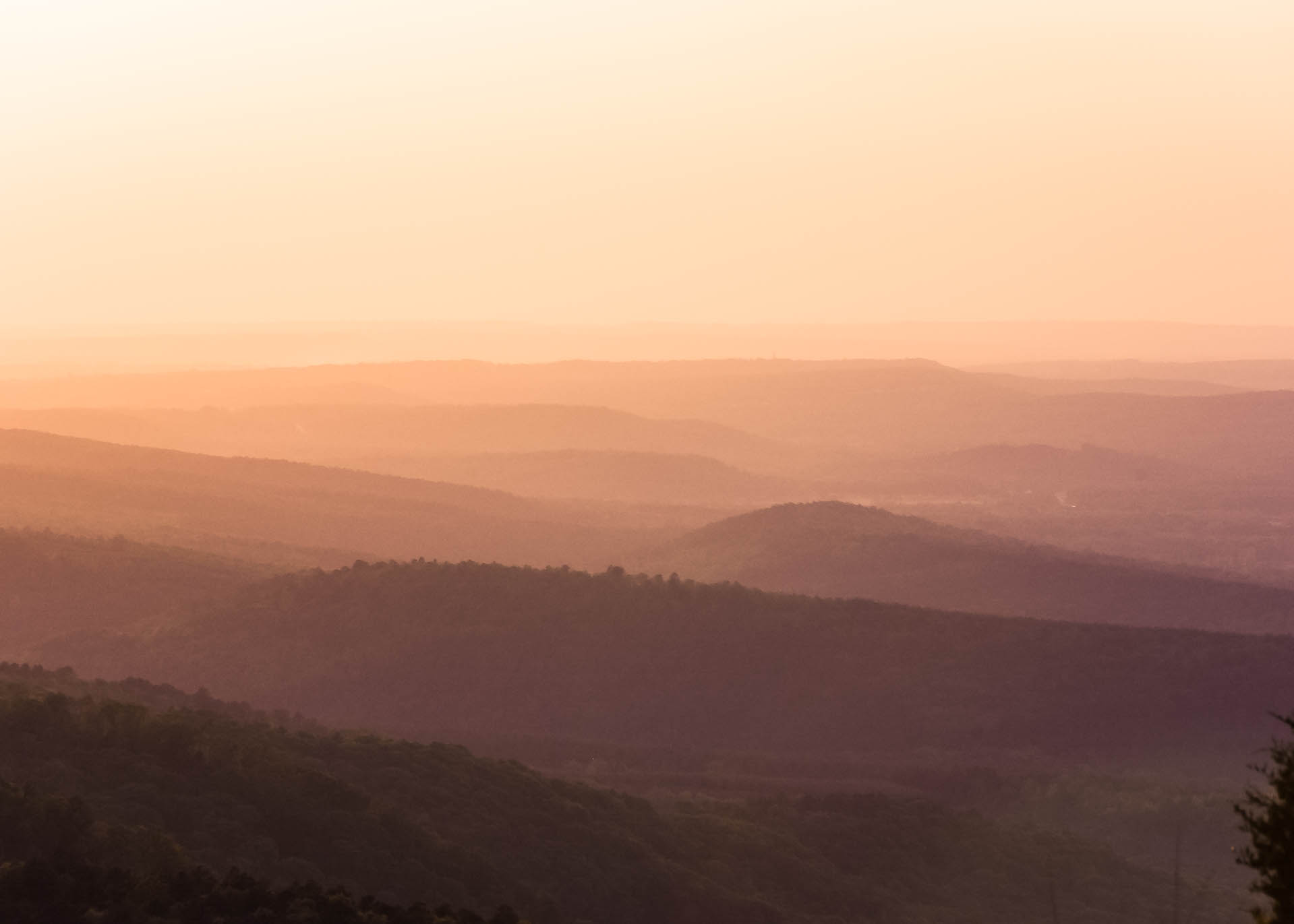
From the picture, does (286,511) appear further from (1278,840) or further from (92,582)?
(1278,840)

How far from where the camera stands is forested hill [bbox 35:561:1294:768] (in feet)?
131

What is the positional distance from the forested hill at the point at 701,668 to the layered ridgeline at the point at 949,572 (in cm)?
1243

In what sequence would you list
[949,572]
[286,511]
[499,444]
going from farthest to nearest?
[499,444], [286,511], [949,572]

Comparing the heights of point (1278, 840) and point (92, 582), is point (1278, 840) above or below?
above

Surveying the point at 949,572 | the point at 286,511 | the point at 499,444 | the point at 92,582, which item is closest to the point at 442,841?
the point at 92,582

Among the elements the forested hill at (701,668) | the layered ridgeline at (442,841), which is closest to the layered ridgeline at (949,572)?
the forested hill at (701,668)

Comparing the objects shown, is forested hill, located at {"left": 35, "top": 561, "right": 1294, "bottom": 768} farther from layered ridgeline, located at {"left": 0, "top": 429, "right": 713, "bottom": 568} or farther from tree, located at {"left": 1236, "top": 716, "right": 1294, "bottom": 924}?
tree, located at {"left": 1236, "top": 716, "right": 1294, "bottom": 924}

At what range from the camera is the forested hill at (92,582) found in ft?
163

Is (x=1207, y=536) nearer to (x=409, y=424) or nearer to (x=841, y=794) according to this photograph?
(x=841, y=794)

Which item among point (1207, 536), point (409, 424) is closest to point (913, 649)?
point (1207, 536)

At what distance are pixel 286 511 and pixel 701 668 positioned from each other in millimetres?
38453

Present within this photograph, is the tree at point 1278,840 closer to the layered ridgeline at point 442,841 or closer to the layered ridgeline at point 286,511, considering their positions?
the layered ridgeline at point 442,841

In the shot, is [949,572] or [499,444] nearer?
[949,572]

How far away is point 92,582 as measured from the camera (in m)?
52.9
